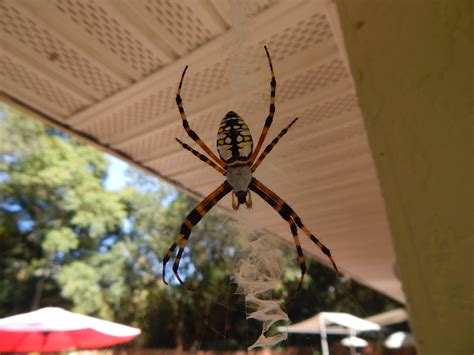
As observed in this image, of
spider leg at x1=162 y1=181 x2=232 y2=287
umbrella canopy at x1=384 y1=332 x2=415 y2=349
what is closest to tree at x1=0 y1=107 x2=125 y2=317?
umbrella canopy at x1=384 y1=332 x2=415 y2=349

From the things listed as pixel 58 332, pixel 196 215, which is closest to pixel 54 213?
pixel 58 332

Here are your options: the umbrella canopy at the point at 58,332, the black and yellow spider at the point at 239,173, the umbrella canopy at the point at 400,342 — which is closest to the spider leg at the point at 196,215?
the black and yellow spider at the point at 239,173

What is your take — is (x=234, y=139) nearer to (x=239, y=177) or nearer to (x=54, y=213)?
(x=239, y=177)

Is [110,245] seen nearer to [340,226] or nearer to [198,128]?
[340,226]

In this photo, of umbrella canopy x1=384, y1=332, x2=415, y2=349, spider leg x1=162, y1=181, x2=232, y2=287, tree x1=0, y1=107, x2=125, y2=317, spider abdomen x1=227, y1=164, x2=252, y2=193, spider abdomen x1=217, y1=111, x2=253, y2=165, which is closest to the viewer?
umbrella canopy x1=384, y1=332, x2=415, y2=349

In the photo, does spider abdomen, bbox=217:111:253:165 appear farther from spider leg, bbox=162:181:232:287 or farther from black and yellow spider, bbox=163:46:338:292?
spider leg, bbox=162:181:232:287

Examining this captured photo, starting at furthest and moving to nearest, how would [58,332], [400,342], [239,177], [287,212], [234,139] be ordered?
[58,332] → [400,342] → [287,212] → [239,177] → [234,139]

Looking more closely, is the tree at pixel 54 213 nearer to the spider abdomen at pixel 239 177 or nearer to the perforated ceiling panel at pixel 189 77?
the perforated ceiling panel at pixel 189 77

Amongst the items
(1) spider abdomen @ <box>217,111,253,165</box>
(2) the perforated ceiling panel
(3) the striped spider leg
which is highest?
(2) the perforated ceiling panel
